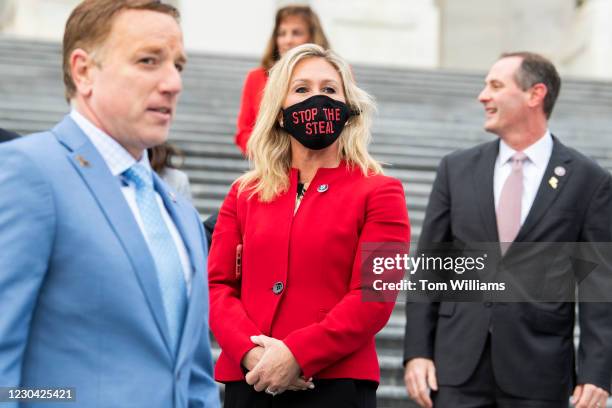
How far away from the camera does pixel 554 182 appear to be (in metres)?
5.16

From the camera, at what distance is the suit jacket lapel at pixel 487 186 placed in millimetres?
5066

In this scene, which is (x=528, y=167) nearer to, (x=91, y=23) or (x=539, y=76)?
(x=539, y=76)

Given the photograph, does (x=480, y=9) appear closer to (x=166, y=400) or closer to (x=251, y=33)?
(x=251, y=33)

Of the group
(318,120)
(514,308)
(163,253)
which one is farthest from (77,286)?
(514,308)

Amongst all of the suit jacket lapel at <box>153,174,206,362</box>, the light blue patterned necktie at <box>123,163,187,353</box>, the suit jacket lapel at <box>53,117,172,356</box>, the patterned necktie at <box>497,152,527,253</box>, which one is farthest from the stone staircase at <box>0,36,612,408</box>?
the suit jacket lapel at <box>53,117,172,356</box>

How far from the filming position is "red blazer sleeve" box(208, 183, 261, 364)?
4.13 m

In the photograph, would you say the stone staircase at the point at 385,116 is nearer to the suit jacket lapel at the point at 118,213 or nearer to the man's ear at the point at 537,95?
the man's ear at the point at 537,95

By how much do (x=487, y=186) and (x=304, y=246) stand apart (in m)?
1.26

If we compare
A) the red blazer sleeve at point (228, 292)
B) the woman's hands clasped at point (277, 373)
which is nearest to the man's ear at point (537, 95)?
the red blazer sleeve at point (228, 292)

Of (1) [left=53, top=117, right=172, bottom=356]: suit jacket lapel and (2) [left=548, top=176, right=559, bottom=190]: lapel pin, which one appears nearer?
(1) [left=53, top=117, right=172, bottom=356]: suit jacket lapel

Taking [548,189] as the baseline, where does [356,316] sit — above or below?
below

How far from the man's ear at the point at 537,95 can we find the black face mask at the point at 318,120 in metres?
1.39

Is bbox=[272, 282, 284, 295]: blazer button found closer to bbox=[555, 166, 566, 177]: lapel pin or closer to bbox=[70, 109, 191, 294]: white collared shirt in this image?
bbox=[70, 109, 191, 294]: white collared shirt

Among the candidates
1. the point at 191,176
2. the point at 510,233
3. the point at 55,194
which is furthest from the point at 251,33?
the point at 55,194
